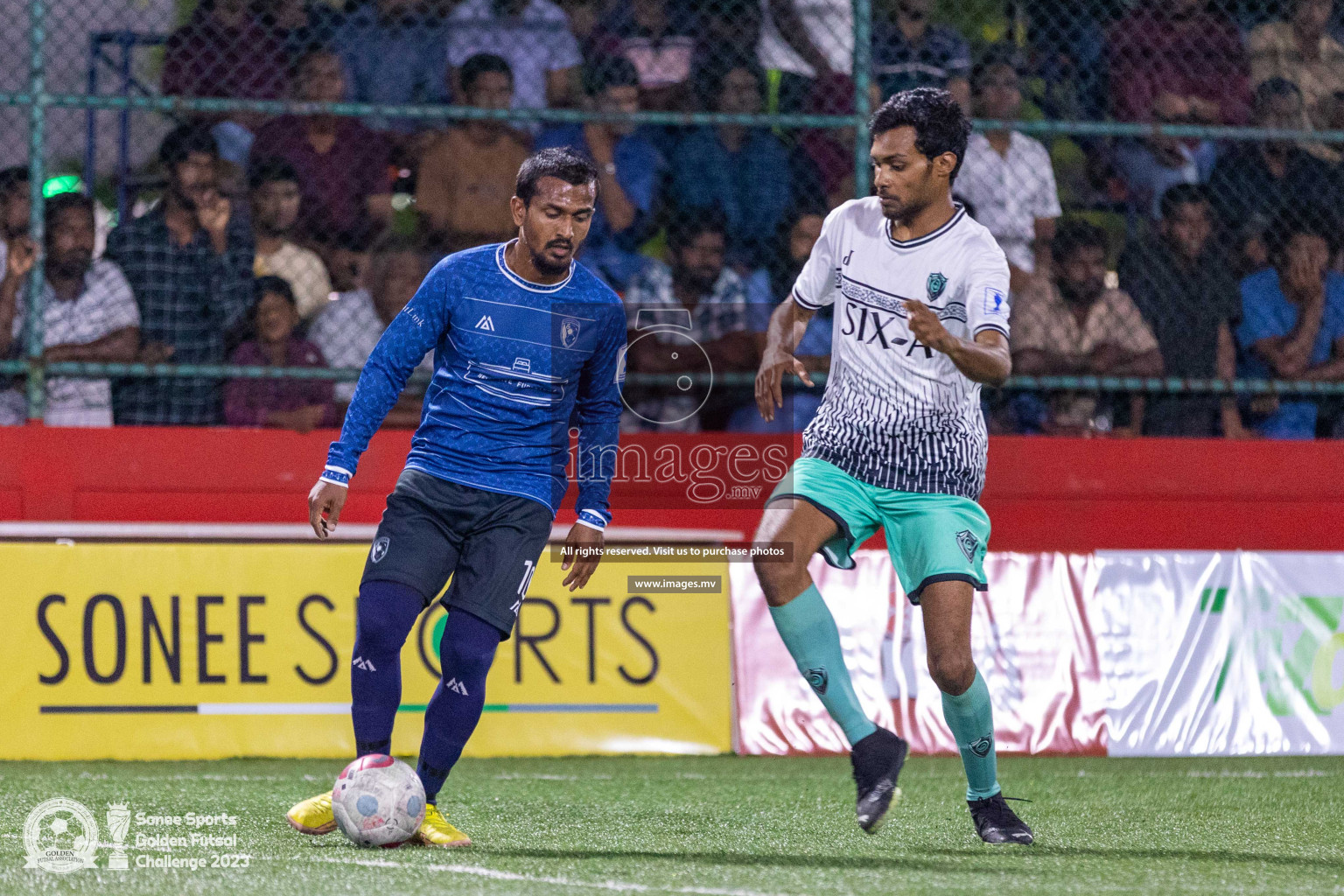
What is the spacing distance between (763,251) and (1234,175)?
2.51 metres

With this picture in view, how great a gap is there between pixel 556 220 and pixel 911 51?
460 cm

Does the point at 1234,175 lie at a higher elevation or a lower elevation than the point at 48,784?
higher

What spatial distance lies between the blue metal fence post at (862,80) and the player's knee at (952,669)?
12.7 ft

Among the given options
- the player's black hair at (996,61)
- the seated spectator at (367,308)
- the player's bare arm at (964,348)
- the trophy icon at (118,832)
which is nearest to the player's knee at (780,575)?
the player's bare arm at (964,348)

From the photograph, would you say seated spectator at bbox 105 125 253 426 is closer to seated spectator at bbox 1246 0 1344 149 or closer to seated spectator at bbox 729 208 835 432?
seated spectator at bbox 729 208 835 432

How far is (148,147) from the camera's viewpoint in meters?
8.52

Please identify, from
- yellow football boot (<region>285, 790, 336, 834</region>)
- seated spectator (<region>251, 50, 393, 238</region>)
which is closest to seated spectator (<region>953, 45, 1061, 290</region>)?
seated spectator (<region>251, 50, 393, 238</region>)

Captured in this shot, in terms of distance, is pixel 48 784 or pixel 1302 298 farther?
pixel 1302 298

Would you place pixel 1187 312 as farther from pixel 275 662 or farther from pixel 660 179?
pixel 275 662

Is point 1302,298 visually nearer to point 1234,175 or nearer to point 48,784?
point 1234,175

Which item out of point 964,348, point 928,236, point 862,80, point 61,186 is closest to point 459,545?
point 964,348

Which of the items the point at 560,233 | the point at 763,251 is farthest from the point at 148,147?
the point at 560,233

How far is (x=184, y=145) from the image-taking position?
27.2ft

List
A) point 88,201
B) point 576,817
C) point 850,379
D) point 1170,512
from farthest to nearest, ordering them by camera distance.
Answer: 1. point 1170,512
2. point 88,201
3. point 576,817
4. point 850,379
